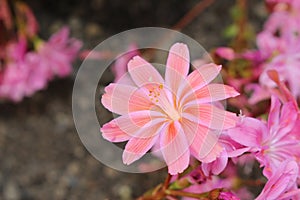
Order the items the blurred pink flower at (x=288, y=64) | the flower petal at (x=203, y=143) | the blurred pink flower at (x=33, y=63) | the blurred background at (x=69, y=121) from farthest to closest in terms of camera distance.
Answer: the blurred background at (x=69, y=121), the blurred pink flower at (x=33, y=63), the blurred pink flower at (x=288, y=64), the flower petal at (x=203, y=143)

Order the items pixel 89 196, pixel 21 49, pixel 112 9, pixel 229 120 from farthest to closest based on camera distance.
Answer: pixel 112 9 → pixel 89 196 → pixel 21 49 → pixel 229 120

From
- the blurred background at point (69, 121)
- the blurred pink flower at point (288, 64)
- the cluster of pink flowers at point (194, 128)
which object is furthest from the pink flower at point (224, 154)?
the blurred background at point (69, 121)

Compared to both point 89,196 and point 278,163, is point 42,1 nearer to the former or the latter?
point 89,196

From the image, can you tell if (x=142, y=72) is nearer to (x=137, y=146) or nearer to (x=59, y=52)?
(x=137, y=146)

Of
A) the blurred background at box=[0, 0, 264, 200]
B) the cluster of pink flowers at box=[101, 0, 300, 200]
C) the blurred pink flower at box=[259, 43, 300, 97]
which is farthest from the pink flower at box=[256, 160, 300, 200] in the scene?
the blurred background at box=[0, 0, 264, 200]

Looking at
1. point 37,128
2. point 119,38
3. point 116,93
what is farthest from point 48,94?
point 116,93

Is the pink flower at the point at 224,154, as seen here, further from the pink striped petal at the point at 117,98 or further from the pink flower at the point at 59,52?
the pink flower at the point at 59,52
